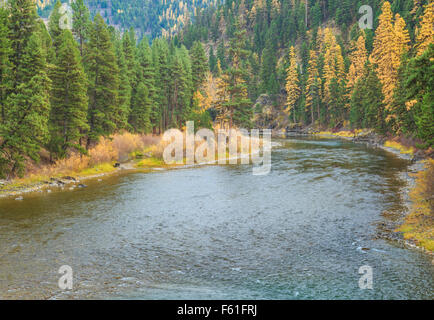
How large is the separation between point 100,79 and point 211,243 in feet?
95.6

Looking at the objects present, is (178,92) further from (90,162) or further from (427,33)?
(427,33)

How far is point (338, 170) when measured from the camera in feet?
112

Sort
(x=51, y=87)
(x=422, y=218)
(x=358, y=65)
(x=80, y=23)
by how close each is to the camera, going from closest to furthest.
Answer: (x=422, y=218) → (x=51, y=87) → (x=80, y=23) → (x=358, y=65)

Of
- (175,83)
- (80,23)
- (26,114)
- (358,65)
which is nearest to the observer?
(26,114)

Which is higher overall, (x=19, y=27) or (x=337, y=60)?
(x=337, y=60)

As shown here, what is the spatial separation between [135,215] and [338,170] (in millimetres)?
21167

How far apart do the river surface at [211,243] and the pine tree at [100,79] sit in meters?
11.7

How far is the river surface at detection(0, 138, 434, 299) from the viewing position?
11062 mm

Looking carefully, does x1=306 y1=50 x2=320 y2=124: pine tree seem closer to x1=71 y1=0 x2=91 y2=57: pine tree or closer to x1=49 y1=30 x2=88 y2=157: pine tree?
x1=71 y1=0 x2=91 y2=57: pine tree

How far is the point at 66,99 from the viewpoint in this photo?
3250cm

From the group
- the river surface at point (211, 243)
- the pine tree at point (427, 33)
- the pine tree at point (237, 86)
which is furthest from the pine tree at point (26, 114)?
the pine tree at point (427, 33)

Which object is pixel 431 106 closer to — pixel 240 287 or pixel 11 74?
pixel 240 287

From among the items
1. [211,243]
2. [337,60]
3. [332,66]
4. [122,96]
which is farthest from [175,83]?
[211,243]
